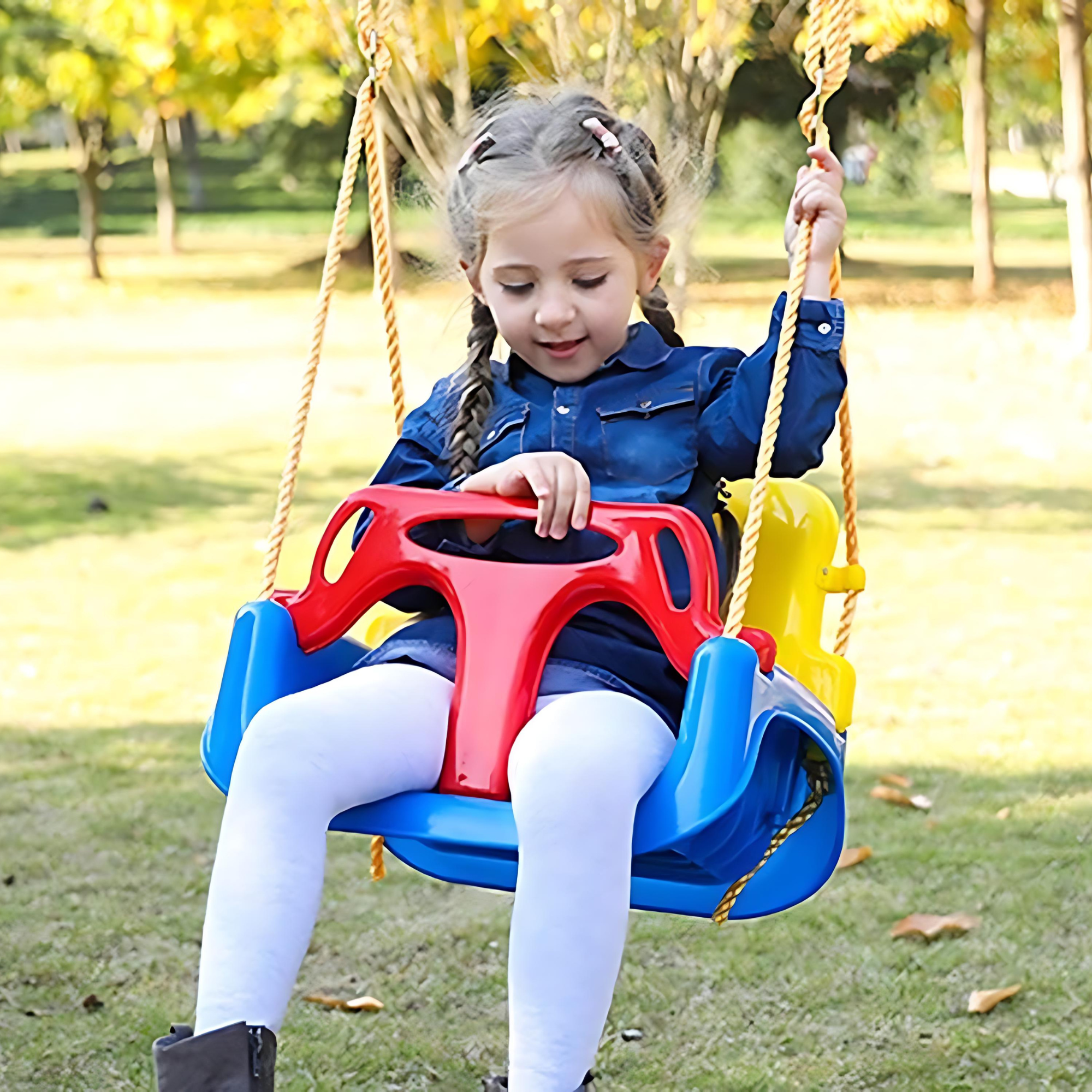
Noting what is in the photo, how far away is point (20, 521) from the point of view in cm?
775

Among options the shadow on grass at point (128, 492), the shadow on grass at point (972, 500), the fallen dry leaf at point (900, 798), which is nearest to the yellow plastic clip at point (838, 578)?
the fallen dry leaf at point (900, 798)

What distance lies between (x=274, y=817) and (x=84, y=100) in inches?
771

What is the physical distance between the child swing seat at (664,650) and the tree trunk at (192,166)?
35262mm

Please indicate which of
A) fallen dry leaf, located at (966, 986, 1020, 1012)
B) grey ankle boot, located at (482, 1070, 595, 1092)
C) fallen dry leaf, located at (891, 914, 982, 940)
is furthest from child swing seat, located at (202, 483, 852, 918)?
fallen dry leaf, located at (891, 914, 982, 940)

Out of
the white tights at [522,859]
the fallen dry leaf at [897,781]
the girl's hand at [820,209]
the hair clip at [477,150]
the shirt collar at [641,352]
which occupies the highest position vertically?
the hair clip at [477,150]

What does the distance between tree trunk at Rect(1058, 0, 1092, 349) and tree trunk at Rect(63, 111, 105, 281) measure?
42.2 ft

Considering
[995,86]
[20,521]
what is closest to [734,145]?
[995,86]

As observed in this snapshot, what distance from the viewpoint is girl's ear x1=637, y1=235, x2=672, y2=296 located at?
8.59 feet

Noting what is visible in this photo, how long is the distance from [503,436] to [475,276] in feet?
0.88

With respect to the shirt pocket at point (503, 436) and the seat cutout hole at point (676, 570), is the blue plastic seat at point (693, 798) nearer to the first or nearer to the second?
the seat cutout hole at point (676, 570)

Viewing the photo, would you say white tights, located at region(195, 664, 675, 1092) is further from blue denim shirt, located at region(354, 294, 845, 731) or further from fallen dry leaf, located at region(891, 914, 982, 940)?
fallen dry leaf, located at region(891, 914, 982, 940)

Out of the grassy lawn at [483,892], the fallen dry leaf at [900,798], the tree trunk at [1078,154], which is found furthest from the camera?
the tree trunk at [1078,154]

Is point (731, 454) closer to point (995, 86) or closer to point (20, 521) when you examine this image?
point (20, 521)

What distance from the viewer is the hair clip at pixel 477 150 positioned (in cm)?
266
